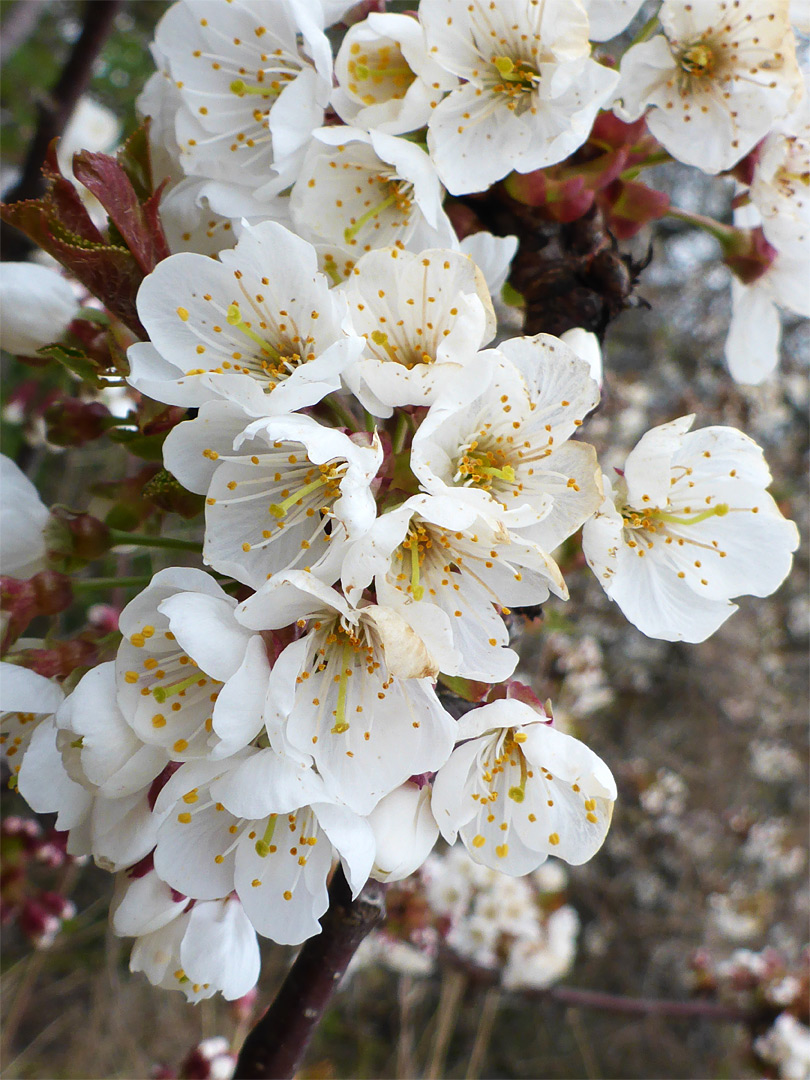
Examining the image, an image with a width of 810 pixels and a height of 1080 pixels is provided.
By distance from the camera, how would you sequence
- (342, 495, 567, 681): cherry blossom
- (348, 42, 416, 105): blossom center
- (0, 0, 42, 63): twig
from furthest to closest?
(0, 0, 42, 63): twig → (348, 42, 416, 105): blossom center → (342, 495, 567, 681): cherry blossom

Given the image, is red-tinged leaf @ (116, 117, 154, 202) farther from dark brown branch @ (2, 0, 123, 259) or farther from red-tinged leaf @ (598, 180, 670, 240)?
dark brown branch @ (2, 0, 123, 259)

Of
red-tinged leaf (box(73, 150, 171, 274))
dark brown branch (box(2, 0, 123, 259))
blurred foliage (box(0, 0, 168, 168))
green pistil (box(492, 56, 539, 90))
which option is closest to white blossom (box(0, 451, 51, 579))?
red-tinged leaf (box(73, 150, 171, 274))

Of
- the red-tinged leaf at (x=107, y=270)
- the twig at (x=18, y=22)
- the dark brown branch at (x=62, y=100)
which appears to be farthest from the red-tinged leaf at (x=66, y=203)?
the twig at (x=18, y=22)

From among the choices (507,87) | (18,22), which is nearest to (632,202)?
(507,87)

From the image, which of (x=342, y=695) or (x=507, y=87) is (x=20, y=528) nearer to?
(x=342, y=695)

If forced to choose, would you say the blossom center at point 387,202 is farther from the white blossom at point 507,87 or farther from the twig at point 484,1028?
the twig at point 484,1028

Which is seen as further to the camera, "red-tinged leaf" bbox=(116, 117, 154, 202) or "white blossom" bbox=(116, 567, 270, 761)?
"red-tinged leaf" bbox=(116, 117, 154, 202)
